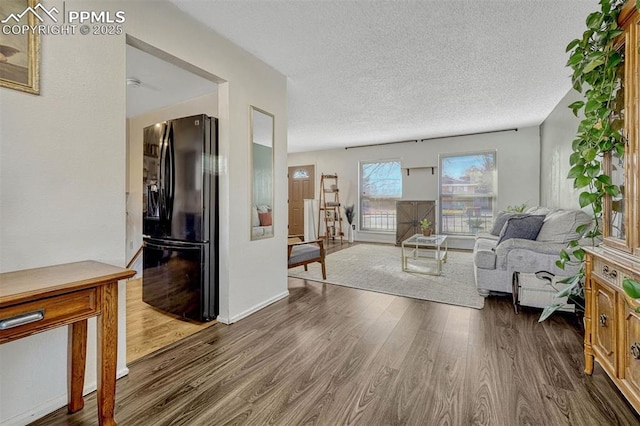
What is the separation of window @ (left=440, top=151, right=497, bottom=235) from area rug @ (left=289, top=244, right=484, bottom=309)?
96cm

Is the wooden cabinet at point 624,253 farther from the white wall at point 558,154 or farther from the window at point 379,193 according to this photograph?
the window at point 379,193

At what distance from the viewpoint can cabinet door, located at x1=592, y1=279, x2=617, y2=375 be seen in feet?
4.77

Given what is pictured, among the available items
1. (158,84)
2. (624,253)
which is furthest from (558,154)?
(158,84)

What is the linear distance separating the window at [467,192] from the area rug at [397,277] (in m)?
0.96

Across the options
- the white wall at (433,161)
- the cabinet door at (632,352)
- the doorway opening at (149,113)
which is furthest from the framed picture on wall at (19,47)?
the white wall at (433,161)

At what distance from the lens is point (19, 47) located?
131cm

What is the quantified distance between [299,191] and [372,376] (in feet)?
22.6

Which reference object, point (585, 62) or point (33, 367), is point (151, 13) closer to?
point (33, 367)

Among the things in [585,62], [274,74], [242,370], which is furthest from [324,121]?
[242,370]

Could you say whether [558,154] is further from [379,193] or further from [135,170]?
[135,170]

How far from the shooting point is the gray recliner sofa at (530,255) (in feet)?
8.71

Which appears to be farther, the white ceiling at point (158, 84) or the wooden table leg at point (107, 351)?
the white ceiling at point (158, 84)

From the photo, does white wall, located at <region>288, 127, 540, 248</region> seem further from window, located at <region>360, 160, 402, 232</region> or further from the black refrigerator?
the black refrigerator

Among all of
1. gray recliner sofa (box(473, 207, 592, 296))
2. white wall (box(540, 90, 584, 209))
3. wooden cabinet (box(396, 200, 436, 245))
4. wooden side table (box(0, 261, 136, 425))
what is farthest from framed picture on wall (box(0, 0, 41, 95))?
wooden cabinet (box(396, 200, 436, 245))
